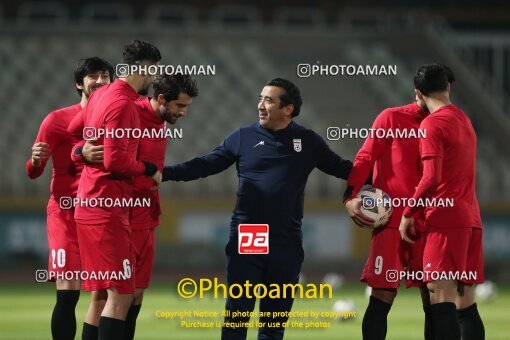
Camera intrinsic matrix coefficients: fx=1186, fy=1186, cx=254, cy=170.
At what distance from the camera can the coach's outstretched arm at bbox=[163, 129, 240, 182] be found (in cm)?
696

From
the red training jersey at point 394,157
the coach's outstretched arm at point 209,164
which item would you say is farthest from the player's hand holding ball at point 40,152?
the red training jersey at point 394,157

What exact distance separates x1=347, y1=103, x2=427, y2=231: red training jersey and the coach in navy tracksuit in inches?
11.5

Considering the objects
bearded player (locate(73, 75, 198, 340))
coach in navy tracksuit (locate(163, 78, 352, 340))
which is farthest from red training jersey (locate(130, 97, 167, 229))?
coach in navy tracksuit (locate(163, 78, 352, 340))

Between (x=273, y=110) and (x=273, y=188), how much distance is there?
453 millimetres

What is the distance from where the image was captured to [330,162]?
23.0 ft

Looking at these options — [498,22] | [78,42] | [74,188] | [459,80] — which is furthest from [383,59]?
[74,188]

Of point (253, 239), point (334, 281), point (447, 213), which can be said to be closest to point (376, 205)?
point (447, 213)

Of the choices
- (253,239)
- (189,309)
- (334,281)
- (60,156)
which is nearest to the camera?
(253,239)

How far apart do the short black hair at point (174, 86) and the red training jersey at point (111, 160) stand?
0.76 feet

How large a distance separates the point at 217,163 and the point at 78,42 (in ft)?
47.1

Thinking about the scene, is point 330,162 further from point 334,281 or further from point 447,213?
point 334,281

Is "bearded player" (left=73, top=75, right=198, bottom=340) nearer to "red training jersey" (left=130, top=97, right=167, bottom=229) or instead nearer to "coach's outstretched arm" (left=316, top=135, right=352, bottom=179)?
"red training jersey" (left=130, top=97, right=167, bottom=229)

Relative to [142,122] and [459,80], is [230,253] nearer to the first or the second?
[142,122]

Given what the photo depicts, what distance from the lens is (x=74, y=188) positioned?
725 cm
